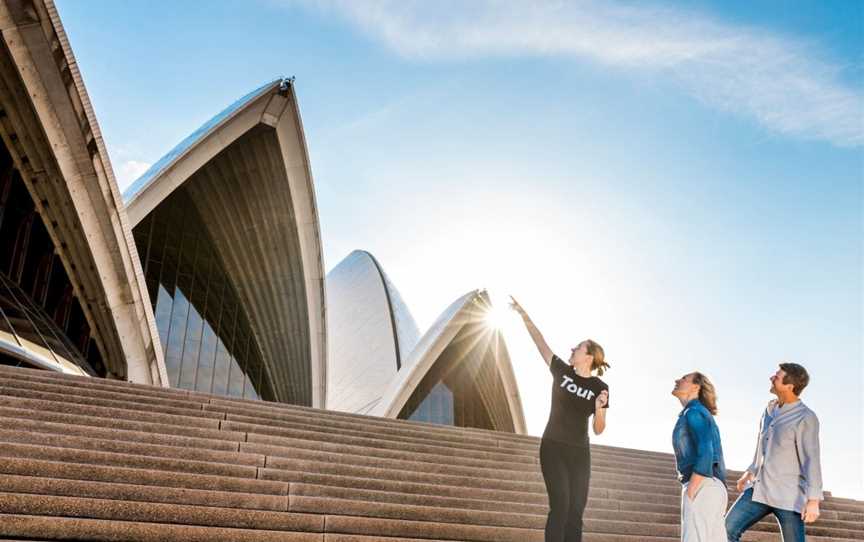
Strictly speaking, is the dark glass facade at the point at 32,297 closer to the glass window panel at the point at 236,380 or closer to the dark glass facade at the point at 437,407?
the glass window panel at the point at 236,380

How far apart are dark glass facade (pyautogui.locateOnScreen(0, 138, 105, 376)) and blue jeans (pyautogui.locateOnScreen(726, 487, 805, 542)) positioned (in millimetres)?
→ 9542

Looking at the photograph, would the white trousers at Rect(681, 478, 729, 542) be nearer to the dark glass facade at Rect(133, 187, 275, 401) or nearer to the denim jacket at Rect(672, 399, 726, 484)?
the denim jacket at Rect(672, 399, 726, 484)

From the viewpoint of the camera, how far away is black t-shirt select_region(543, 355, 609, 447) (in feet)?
14.6

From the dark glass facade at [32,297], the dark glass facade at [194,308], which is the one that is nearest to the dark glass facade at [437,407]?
the dark glass facade at [194,308]

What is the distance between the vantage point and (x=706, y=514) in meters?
4.06

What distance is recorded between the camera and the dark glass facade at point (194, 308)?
1853 cm

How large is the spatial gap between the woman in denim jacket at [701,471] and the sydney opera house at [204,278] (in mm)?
9687

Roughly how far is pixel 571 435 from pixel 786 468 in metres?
1.35

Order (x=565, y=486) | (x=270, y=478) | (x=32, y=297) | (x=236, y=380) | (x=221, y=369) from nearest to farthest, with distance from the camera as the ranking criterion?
(x=565, y=486)
(x=270, y=478)
(x=32, y=297)
(x=221, y=369)
(x=236, y=380)

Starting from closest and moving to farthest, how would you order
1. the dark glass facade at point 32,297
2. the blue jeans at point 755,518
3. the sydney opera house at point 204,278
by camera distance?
the blue jeans at point 755,518 < the dark glass facade at point 32,297 < the sydney opera house at point 204,278

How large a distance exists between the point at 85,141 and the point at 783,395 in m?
10.8

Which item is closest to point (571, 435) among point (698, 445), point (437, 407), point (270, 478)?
point (698, 445)

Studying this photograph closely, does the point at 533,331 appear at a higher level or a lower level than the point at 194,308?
lower

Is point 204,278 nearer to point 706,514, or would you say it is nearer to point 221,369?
point 221,369
